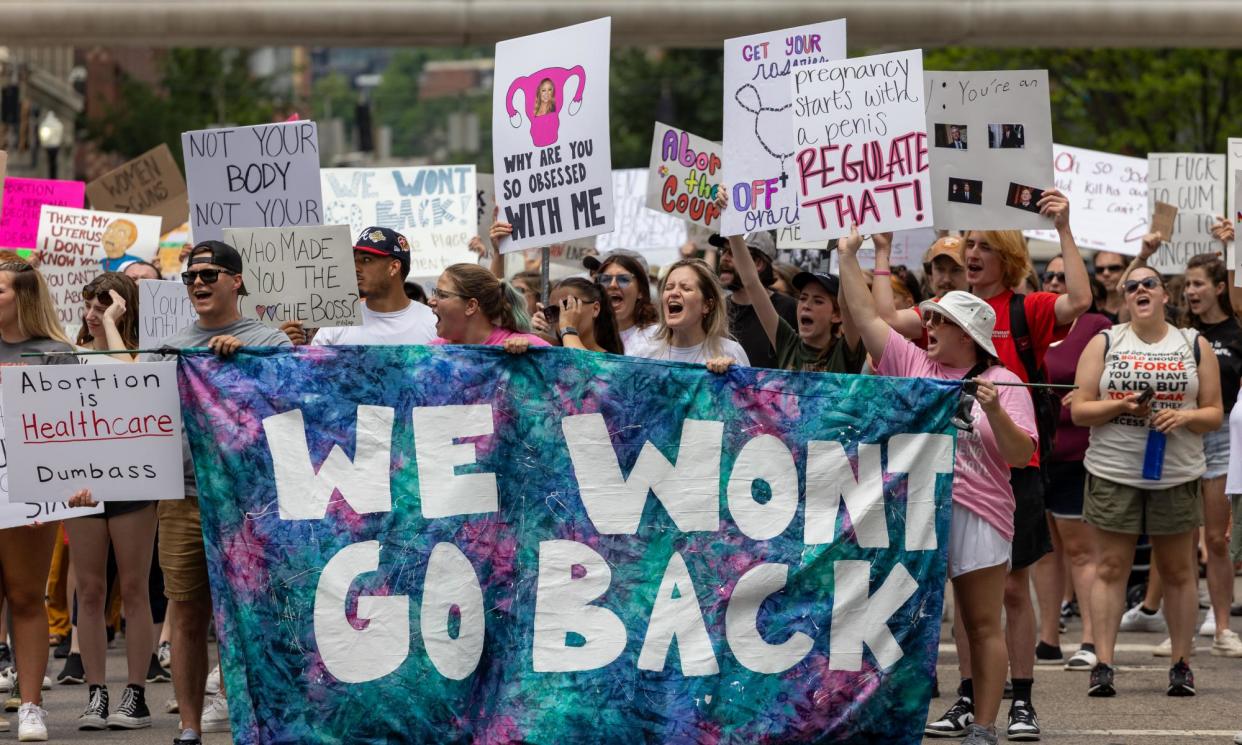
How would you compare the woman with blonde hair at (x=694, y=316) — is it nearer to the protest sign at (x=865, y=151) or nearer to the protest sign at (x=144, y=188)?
the protest sign at (x=865, y=151)

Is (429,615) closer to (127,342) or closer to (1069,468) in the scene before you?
(127,342)

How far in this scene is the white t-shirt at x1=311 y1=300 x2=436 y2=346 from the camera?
8.37 meters

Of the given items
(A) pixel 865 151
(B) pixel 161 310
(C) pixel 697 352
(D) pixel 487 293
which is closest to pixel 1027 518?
(C) pixel 697 352

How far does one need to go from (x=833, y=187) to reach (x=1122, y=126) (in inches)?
1032

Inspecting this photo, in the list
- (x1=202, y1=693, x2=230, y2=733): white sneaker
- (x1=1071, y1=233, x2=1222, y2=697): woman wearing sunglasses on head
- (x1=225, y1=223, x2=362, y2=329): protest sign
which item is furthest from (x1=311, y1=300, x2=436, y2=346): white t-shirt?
(x1=1071, y1=233, x2=1222, y2=697): woman wearing sunglasses on head

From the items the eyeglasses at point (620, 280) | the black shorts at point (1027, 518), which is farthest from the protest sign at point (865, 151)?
the eyeglasses at point (620, 280)

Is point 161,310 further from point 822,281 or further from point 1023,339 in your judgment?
point 1023,339

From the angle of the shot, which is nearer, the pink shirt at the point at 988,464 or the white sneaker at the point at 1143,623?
the pink shirt at the point at 988,464

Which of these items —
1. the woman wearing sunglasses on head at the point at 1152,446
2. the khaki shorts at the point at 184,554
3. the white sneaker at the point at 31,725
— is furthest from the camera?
the woman wearing sunglasses on head at the point at 1152,446

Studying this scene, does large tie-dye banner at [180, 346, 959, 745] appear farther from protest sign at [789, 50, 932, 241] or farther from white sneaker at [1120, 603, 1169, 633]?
white sneaker at [1120, 603, 1169, 633]

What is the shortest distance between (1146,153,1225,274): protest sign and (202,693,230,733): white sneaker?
745 centimetres

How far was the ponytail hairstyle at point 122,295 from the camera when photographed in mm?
9414

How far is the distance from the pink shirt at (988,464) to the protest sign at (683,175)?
372 centimetres

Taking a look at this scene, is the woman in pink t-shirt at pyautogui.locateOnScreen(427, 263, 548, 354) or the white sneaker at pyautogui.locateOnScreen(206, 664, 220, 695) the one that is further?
the white sneaker at pyautogui.locateOnScreen(206, 664, 220, 695)
